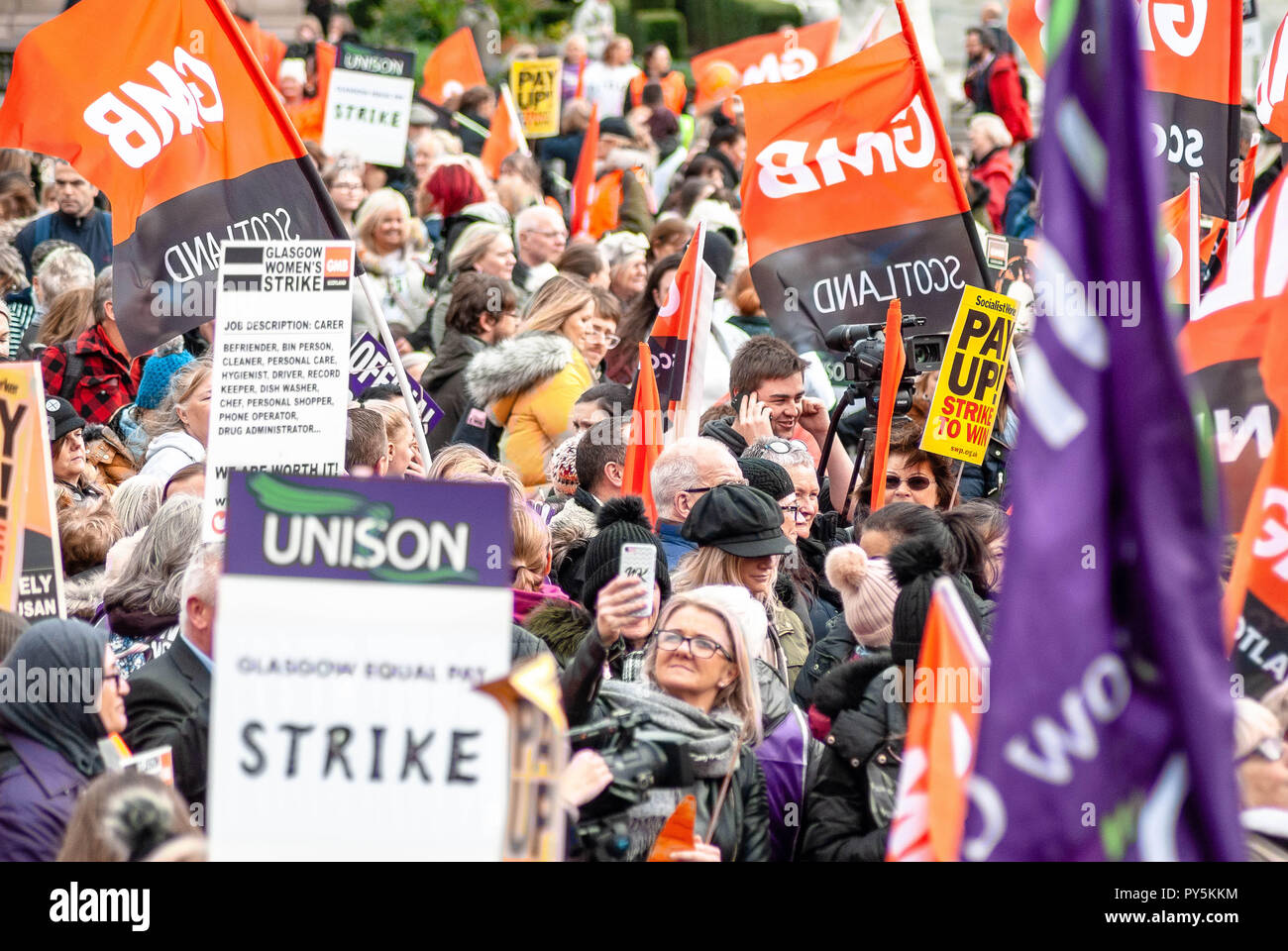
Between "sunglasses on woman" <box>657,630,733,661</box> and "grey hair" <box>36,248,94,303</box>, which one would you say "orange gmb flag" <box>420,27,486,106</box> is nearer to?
"grey hair" <box>36,248,94,303</box>

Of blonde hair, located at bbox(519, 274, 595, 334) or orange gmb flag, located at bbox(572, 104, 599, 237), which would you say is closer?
blonde hair, located at bbox(519, 274, 595, 334)

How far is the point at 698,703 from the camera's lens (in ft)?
13.1

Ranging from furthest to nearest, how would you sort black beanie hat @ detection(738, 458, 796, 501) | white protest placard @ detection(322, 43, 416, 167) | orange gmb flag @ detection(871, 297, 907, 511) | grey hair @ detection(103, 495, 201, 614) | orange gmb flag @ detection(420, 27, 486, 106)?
orange gmb flag @ detection(420, 27, 486, 106)
white protest placard @ detection(322, 43, 416, 167)
orange gmb flag @ detection(871, 297, 907, 511)
black beanie hat @ detection(738, 458, 796, 501)
grey hair @ detection(103, 495, 201, 614)

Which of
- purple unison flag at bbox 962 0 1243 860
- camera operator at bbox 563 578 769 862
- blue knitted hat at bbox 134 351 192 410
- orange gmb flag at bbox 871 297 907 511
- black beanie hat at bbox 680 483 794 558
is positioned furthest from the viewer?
blue knitted hat at bbox 134 351 192 410

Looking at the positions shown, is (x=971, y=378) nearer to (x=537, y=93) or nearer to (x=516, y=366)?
(x=516, y=366)

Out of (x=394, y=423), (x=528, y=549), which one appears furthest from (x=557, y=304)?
(x=528, y=549)

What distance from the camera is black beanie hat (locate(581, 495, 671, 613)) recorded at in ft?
15.3

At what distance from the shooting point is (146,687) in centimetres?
397

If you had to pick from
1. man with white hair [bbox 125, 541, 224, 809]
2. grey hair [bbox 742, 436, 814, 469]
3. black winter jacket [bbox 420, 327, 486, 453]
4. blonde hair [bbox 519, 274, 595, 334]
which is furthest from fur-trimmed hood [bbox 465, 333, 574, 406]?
man with white hair [bbox 125, 541, 224, 809]

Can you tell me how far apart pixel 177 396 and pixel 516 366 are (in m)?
1.44

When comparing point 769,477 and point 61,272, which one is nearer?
point 769,477

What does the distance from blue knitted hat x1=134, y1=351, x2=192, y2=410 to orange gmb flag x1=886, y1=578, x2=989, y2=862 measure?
15.8 feet
